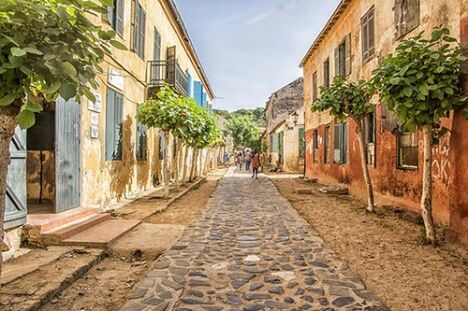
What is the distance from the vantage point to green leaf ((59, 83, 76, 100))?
83.0 inches

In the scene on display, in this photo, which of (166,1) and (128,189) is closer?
(128,189)

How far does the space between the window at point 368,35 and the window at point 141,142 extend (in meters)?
6.98

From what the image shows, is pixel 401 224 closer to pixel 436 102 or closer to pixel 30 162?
pixel 436 102

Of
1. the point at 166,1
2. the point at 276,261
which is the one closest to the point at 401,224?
the point at 276,261

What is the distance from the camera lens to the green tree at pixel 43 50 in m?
2.08

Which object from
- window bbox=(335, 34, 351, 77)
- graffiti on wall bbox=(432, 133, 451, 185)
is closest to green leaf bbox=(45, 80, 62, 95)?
graffiti on wall bbox=(432, 133, 451, 185)

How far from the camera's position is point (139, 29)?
10039 millimetres

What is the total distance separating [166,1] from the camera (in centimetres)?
1257

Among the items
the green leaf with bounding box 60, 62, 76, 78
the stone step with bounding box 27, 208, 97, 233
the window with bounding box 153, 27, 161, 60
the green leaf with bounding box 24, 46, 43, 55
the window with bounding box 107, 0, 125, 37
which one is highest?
the window with bounding box 153, 27, 161, 60

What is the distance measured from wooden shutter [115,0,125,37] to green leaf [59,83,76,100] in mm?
6893

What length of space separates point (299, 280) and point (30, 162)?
5865 mm

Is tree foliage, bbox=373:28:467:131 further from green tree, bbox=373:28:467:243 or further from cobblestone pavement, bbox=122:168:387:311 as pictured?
cobblestone pavement, bbox=122:168:387:311

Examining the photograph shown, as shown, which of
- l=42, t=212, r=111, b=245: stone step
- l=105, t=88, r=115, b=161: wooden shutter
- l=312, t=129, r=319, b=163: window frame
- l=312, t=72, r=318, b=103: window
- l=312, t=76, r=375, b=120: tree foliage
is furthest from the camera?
l=312, t=72, r=318, b=103: window

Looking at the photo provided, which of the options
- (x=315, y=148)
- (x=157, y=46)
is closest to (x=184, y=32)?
(x=157, y=46)
